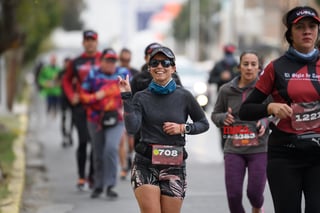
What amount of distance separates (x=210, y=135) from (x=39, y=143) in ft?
15.0

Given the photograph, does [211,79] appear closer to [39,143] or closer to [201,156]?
[201,156]

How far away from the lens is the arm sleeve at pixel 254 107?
6.08 m

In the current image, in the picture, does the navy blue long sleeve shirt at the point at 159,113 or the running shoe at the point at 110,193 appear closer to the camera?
the navy blue long sleeve shirt at the point at 159,113

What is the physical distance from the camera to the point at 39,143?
19438 mm

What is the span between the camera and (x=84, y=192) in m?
11.8

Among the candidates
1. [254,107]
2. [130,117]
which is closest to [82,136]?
[130,117]

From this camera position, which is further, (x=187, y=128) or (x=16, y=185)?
(x=16, y=185)

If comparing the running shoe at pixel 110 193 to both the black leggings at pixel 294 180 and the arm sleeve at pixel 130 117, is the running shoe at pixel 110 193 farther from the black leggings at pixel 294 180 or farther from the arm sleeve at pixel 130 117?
the black leggings at pixel 294 180

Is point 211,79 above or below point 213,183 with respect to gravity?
above

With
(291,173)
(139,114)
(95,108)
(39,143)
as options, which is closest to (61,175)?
(95,108)

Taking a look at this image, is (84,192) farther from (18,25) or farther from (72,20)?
(72,20)

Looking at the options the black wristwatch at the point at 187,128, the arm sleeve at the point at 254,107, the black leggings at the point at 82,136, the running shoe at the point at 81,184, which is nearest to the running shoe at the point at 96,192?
the black leggings at the point at 82,136

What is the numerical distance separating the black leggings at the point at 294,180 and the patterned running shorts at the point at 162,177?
2.72ft

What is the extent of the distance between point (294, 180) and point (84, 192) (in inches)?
245
